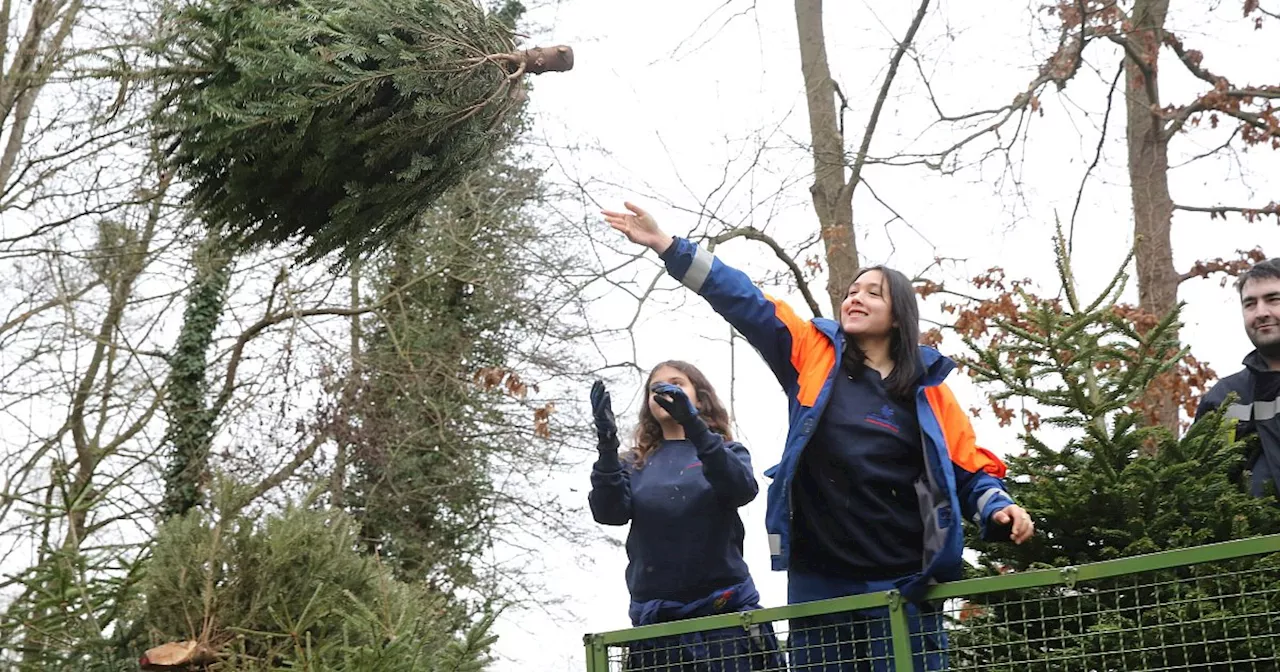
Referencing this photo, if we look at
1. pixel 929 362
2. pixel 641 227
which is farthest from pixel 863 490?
pixel 641 227

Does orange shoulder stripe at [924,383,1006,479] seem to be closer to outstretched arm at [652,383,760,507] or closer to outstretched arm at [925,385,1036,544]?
outstretched arm at [925,385,1036,544]

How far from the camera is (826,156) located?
9516 millimetres

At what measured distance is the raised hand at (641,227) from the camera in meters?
Result: 3.69

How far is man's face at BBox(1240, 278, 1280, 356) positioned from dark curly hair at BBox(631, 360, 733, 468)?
5.38ft

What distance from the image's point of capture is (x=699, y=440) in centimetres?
395

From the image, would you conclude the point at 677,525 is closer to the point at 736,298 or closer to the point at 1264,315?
the point at 736,298

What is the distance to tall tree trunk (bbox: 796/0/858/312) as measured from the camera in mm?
9180

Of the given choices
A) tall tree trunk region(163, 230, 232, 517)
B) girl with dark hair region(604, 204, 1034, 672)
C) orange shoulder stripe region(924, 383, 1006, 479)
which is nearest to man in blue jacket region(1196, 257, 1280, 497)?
orange shoulder stripe region(924, 383, 1006, 479)

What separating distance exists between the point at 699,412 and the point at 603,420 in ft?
2.01

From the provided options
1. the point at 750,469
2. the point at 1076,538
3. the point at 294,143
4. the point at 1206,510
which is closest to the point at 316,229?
the point at 294,143

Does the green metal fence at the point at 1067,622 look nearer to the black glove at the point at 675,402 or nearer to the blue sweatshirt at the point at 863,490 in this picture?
the blue sweatshirt at the point at 863,490

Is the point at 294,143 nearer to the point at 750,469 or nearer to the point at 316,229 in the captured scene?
the point at 316,229

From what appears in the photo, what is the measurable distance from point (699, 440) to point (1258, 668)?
158 centimetres

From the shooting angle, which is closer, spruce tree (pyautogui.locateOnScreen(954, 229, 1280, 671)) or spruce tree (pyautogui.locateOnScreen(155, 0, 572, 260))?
spruce tree (pyautogui.locateOnScreen(954, 229, 1280, 671))
